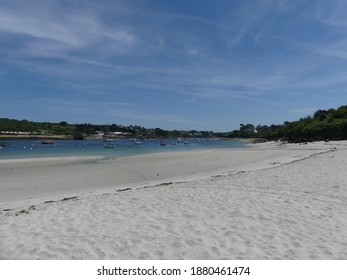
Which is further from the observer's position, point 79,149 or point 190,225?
point 79,149

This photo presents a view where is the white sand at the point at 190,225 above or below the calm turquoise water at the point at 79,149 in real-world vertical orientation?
above

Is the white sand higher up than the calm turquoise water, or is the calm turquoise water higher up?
the white sand

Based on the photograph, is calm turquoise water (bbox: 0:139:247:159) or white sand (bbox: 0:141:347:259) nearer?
white sand (bbox: 0:141:347:259)

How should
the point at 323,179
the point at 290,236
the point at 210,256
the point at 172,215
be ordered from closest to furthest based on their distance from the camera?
the point at 210,256
the point at 290,236
the point at 172,215
the point at 323,179

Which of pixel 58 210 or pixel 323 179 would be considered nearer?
pixel 58 210

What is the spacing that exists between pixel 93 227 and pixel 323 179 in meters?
10.8

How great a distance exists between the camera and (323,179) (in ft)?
46.2

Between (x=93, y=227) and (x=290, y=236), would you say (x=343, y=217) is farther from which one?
(x=93, y=227)

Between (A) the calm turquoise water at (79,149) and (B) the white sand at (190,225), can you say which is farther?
(A) the calm turquoise water at (79,149)

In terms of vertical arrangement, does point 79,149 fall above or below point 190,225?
below

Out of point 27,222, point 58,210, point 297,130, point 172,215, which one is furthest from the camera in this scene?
point 297,130

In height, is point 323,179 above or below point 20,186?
above

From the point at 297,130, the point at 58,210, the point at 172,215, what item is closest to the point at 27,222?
the point at 58,210

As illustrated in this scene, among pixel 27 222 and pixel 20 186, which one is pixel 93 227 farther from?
pixel 20 186
